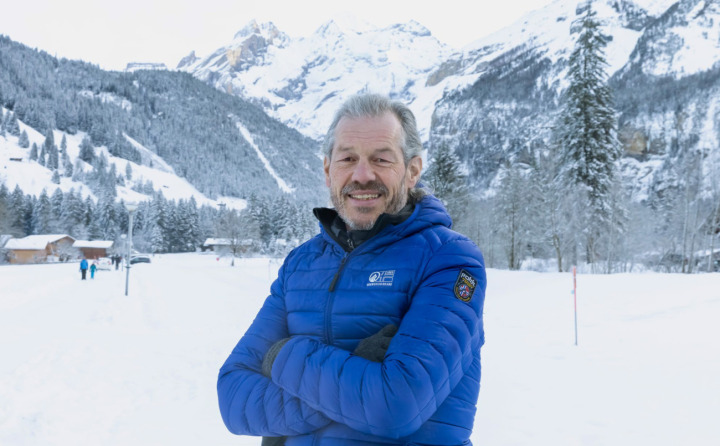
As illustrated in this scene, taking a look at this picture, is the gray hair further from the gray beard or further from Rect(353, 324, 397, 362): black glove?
Rect(353, 324, 397, 362): black glove

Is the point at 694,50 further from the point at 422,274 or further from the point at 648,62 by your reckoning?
the point at 422,274

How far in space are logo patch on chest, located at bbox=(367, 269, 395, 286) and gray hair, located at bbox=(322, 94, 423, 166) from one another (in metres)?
0.50


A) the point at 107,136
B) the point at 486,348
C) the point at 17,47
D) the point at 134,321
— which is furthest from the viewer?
the point at 17,47

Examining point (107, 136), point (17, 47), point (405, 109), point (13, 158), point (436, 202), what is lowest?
point (436, 202)

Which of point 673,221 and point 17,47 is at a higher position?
point 17,47

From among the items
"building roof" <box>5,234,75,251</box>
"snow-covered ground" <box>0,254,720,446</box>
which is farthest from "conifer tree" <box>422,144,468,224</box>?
"building roof" <box>5,234,75,251</box>

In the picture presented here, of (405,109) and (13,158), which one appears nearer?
(405,109)

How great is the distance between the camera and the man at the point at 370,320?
1.39m

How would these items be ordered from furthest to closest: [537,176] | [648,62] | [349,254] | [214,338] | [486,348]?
1. [648,62]
2. [537,176]
3. [214,338]
4. [486,348]
5. [349,254]

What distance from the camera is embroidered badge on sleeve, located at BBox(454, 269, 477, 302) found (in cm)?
151

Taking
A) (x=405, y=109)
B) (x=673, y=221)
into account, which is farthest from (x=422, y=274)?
(x=673, y=221)

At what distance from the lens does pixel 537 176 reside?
31969mm

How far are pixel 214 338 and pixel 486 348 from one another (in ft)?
17.9

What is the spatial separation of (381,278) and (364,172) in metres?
0.43
